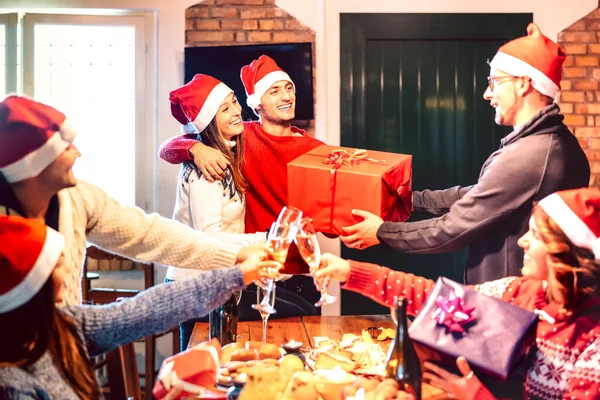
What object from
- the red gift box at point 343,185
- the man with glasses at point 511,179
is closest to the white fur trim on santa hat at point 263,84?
the red gift box at point 343,185

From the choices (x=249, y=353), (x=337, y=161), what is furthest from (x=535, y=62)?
(x=249, y=353)

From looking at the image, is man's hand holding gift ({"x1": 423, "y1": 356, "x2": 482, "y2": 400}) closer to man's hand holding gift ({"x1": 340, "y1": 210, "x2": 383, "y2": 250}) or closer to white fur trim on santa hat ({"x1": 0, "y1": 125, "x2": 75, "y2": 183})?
man's hand holding gift ({"x1": 340, "y1": 210, "x2": 383, "y2": 250})

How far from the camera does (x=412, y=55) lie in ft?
14.7

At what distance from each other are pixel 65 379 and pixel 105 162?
3.35 metres

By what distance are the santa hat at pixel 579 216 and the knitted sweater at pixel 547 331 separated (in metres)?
0.15

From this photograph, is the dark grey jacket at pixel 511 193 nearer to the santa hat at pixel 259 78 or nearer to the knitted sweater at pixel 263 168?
the knitted sweater at pixel 263 168

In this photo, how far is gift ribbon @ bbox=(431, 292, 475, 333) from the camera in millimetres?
1625

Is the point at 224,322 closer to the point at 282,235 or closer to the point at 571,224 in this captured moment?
the point at 282,235

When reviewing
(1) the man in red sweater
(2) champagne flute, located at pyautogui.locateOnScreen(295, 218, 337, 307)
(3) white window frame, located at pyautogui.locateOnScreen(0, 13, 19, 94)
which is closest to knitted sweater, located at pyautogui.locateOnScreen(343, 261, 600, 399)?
(2) champagne flute, located at pyautogui.locateOnScreen(295, 218, 337, 307)

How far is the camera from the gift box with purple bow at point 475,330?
1575 mm

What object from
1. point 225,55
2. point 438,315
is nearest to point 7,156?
point 438,315

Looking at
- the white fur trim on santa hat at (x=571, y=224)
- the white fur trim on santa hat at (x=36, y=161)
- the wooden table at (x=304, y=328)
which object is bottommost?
the wooden table at (x=304, y=328)

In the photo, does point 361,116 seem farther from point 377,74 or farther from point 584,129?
point 584,129

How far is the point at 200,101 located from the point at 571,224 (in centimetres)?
179
